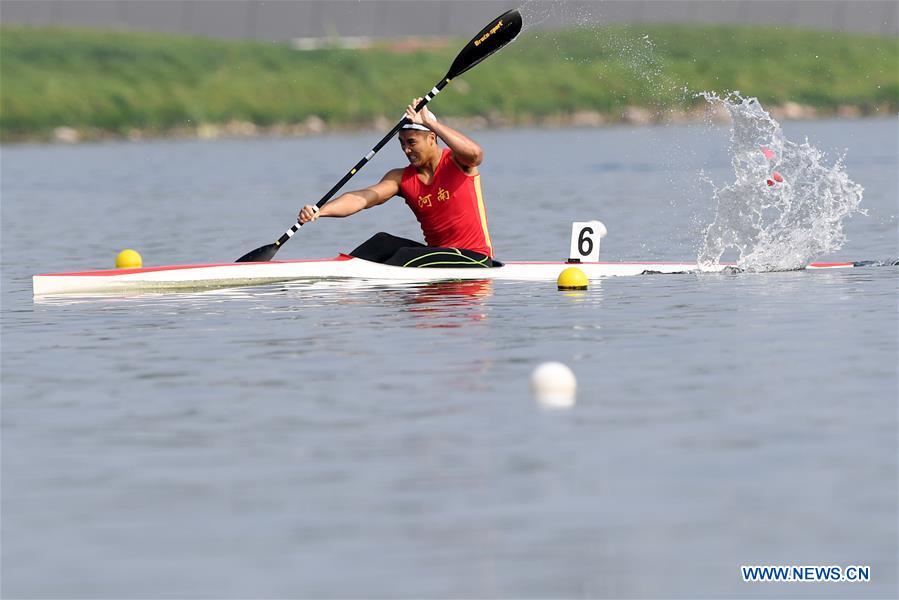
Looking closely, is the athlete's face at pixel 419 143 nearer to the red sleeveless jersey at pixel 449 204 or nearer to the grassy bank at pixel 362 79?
the red sleeveless jersey at pixel 449 204

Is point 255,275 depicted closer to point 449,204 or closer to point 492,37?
point 449,204

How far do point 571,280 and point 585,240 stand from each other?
140cm

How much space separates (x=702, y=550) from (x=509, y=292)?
1037 cm

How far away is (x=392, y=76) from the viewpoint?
92.6 metres

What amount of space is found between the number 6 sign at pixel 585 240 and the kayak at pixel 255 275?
0.24 meters

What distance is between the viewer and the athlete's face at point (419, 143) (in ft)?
58.7

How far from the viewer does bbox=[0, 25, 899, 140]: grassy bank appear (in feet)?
266

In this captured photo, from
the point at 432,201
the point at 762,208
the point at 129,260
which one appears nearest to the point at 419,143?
the point at 432,201

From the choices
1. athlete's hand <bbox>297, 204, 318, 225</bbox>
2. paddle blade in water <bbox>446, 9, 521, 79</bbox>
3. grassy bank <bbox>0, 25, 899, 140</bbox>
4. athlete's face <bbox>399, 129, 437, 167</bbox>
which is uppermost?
grassy bank <bbox>0, 25, 899, 140</bbox>

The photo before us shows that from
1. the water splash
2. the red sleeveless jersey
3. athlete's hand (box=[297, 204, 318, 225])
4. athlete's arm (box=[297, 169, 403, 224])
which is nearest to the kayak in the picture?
the red sleeveless jersey

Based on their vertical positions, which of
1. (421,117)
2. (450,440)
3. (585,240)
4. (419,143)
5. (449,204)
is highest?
(421,117)

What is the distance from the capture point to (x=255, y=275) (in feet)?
61.4

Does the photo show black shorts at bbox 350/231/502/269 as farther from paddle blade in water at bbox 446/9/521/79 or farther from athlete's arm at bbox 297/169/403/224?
paddle blade in water at bbox 446/9/521/79

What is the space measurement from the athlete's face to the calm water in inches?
59.1
